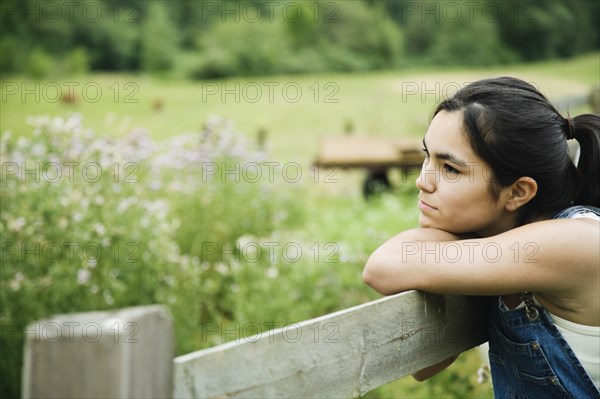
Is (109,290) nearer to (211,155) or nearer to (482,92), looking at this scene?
(211,155)

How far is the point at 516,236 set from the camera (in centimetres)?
122

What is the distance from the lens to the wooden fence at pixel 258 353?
2.20 ft

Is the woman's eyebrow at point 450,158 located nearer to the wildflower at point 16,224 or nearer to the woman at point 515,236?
the woman at point 515,236

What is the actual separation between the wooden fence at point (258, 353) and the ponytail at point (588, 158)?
40cm

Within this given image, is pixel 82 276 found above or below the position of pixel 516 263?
below

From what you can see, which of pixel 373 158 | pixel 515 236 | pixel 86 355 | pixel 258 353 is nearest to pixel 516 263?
pixel 515 236

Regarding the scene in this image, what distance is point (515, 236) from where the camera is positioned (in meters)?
1.22

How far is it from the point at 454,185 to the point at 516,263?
10.2 inches

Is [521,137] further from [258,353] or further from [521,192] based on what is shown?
[258,353]

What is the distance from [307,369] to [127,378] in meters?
0.40

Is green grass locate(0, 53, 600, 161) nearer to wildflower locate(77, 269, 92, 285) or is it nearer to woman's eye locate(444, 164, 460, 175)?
wildflower locate(77, 269, 92, 285)

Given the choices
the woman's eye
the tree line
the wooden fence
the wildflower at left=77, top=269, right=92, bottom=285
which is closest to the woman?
the woman's eye

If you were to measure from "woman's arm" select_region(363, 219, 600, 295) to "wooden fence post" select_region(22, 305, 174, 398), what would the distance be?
715 mm

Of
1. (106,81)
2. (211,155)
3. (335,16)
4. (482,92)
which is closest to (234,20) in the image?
(335,16)
